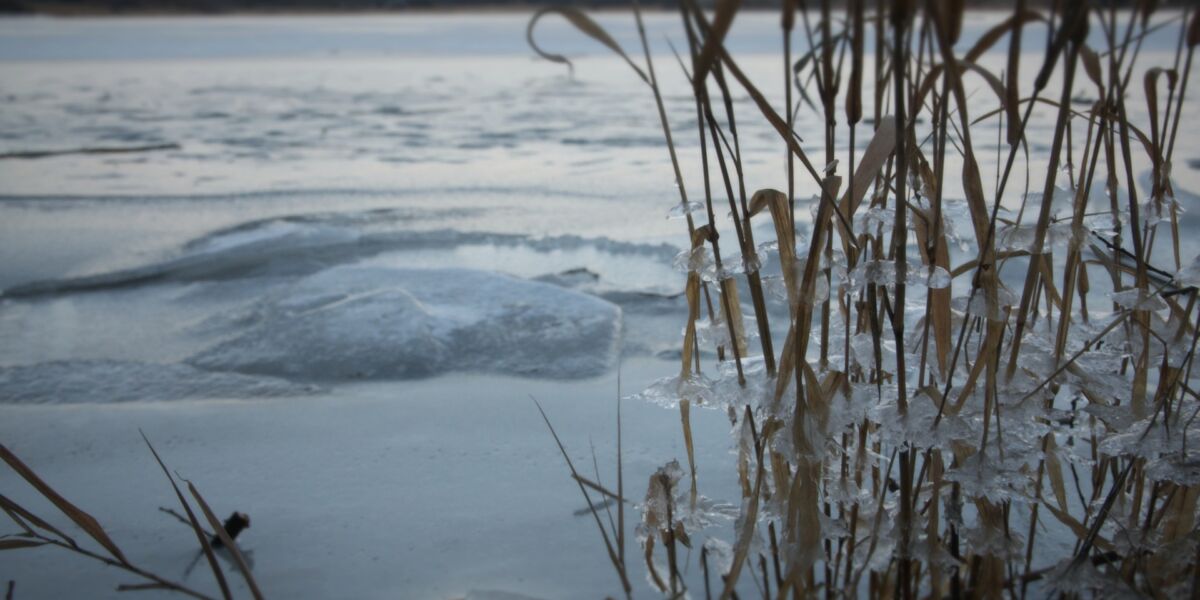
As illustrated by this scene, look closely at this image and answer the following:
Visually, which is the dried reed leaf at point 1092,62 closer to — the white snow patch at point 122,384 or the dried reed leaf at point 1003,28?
the dried reed leaf at point 1003,28

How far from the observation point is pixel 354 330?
2.04 meters

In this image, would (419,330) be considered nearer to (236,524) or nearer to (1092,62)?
(236,524)

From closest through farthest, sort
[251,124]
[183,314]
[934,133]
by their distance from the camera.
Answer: [934,133]
[183,314]
[251,124]

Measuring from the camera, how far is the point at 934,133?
803 mm

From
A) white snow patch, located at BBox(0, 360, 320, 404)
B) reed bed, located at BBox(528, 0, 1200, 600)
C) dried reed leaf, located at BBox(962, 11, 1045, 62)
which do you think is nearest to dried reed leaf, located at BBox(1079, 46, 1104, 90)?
reed bed, located at BBox(528, 0, 1200, 600)

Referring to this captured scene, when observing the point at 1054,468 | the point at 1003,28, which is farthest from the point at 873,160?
the point at 1054,468

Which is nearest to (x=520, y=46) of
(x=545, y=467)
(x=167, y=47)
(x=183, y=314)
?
(x=167, y=47)

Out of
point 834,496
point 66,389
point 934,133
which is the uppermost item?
point 934,133

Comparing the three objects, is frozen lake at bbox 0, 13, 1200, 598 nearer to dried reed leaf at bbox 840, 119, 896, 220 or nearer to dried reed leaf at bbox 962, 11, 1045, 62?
dried reed leaf at bbox 840, 119, 896, 220

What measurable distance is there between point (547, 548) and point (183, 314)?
1435mm

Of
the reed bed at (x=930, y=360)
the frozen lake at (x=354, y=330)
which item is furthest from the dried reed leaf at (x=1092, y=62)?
the frozen lake at (x=354, y=330)

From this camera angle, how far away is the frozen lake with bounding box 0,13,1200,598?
4.05 feet

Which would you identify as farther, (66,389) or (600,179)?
(600,179)

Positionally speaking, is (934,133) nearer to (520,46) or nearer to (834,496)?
(834,496)
